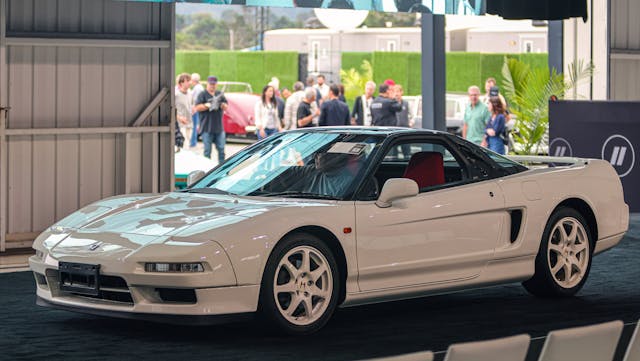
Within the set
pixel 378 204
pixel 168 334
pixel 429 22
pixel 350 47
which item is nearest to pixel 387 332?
pixel 378 204

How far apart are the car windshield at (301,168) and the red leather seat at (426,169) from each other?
0.34 m

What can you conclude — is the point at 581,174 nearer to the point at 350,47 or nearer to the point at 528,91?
the point at 528,91

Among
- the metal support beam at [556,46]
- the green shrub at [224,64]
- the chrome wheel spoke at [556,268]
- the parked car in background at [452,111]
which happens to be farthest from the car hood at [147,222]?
the green shrub at [224,64]

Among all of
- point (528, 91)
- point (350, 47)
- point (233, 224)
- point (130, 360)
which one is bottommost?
point (130, 360)

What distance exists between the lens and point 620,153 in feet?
49.9

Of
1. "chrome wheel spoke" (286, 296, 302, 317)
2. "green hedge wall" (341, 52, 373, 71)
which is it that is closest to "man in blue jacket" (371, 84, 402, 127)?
"chrome wheel spoke" (286, 296, 302, 317)

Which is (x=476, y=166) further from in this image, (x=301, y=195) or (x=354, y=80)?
(x=354, y=80)

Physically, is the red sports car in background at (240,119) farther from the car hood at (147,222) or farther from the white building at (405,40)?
the car hood at (147,222)

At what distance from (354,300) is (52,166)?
5841 mm

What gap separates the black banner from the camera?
593 inches

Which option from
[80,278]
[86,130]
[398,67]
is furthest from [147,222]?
[398,67]

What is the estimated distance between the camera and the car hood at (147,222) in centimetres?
750

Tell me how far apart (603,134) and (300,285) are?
849cm

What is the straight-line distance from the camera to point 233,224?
7.49 m
